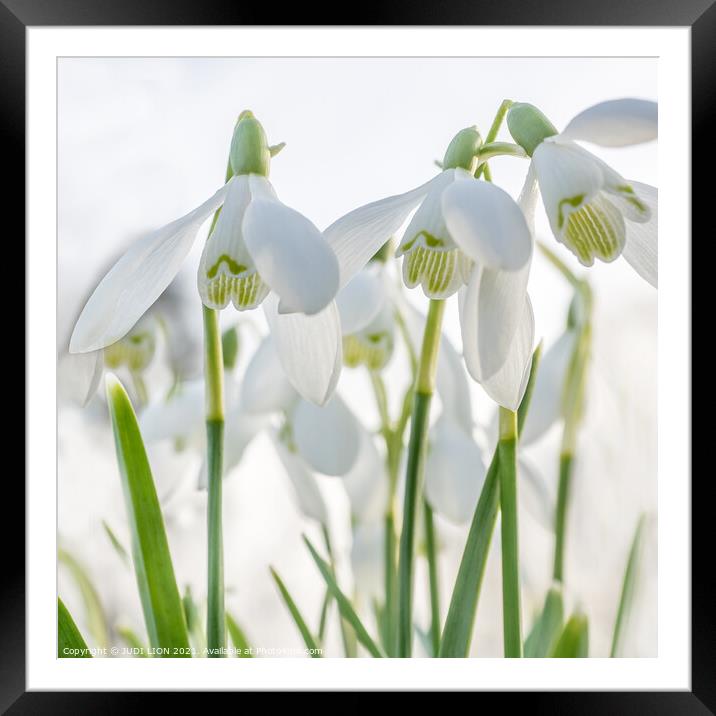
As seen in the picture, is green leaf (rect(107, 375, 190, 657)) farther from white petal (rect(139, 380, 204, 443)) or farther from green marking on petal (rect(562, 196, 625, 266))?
green marking on petal (rect(562, 196, 625, 266))

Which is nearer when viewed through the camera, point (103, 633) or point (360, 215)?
point (360, 215)

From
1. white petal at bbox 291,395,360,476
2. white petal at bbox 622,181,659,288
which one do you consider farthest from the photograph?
white petal at bbox 622,181,659,288

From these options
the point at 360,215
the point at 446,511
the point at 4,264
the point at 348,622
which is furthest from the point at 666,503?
the point at 4,264

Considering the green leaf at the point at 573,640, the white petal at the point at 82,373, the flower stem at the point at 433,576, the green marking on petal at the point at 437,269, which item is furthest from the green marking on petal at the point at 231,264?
the green leaf at the point at 573,640

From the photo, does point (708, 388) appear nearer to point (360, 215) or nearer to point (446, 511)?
point (446, 511)

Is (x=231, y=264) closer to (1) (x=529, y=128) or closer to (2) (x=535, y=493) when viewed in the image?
(1) (x=529, y=128)
